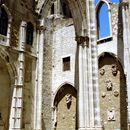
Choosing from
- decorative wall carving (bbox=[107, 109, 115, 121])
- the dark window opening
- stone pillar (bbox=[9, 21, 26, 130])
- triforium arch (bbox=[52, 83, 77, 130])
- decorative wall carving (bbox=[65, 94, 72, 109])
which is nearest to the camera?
stone pillar (bbox=[9, 21, 26, 130])

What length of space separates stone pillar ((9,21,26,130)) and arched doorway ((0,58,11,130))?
328 mm

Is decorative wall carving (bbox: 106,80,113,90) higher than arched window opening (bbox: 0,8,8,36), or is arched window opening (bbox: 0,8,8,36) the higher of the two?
arched window opening (bbox: 0,8,8,36)

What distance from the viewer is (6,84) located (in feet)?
41.2

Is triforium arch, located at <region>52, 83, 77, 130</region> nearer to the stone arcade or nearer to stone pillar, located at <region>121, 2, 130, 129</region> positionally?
the stone arcade

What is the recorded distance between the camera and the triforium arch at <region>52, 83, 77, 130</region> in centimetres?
1394

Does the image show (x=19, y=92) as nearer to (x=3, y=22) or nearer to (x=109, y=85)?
(x=3, y=22)

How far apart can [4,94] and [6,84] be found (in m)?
0.53

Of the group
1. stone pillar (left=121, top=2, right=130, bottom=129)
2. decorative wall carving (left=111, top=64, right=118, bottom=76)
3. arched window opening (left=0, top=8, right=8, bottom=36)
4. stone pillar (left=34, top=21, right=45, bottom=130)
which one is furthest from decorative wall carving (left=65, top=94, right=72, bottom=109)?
arched window opening (left=0, top=8, right=8, bottom=36)

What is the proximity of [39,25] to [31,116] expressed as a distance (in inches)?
209

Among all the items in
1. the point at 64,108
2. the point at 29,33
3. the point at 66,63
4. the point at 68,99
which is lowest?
the point at 64,108

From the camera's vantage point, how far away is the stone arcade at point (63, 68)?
430 inches

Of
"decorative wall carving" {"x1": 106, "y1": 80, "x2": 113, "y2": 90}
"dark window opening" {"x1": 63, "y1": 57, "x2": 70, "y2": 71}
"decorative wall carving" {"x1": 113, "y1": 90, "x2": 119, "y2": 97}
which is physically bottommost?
"decorative wall carving" {"x1": 113, "y1": 90, "x2": 119, "y2": 97}

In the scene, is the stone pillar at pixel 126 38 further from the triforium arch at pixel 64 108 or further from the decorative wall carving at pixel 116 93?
the triforium arch at pixel 64 108

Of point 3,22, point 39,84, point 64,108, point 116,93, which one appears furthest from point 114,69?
point 3,22
